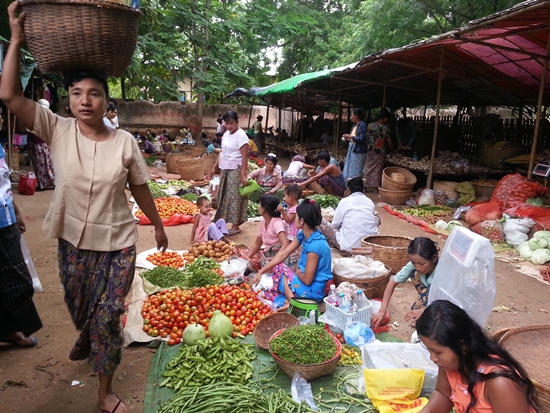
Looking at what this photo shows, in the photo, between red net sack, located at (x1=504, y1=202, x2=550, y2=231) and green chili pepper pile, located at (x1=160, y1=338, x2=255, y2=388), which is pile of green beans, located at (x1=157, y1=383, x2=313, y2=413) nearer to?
green chili pepper pile, located at (x1=160, y1=338, x2=255, y2=388)

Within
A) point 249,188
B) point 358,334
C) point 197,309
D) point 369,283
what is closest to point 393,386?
point 358,334

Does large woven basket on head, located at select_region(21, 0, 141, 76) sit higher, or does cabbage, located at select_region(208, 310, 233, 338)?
large woven basket on head, located at select_region(21, 0, 141, 76)

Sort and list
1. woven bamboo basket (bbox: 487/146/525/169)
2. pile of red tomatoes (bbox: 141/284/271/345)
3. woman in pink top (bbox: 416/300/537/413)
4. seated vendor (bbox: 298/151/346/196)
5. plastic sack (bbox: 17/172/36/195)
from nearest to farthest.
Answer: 1. woman in pink top (bbox: 416/300/537/413)
2. pile of red tomatoes (bbox: 141/284/271/345)
3. seated vendor (bbox: 298/151/346/196)
4. plastic sack (bbox: 17/172/36/195)
5. woven bamboo basket (bbox: 487/146/525/169)

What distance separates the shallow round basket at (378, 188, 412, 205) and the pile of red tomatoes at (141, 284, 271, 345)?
574 cm

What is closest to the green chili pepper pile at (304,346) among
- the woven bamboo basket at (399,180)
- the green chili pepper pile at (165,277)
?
the green chili pepper pile at (165,277)

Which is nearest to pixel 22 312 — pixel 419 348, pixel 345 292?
Answer: pixel 345 292

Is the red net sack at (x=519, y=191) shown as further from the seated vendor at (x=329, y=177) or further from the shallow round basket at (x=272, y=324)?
the shallow round basket at (x=272, y=324)

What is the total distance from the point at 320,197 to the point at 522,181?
346cm

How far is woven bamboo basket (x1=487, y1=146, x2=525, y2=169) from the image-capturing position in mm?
10125

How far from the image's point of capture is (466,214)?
25.0ft

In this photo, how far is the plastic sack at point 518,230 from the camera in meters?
6.40

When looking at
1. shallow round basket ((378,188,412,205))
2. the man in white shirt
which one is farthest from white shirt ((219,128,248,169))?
shallow round basket ((378,188,412,205))

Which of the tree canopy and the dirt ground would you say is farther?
the tree canopy

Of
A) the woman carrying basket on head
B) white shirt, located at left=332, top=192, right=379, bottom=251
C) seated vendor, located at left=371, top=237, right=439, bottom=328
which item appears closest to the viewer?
the woman carrying basket on head
